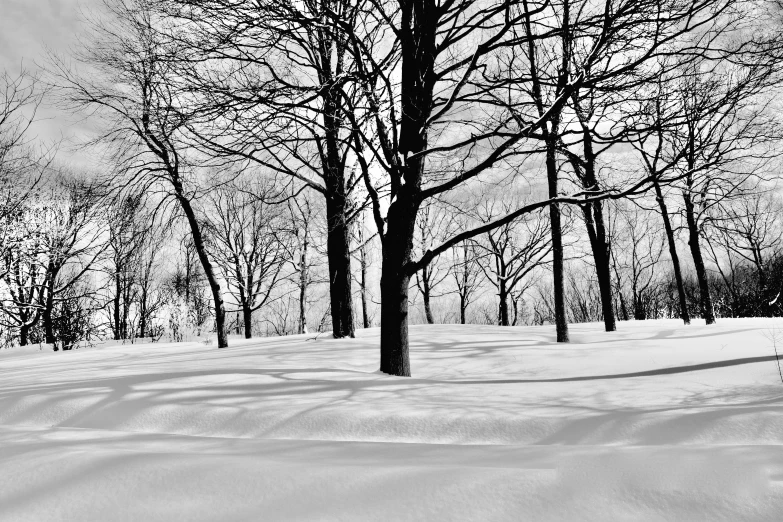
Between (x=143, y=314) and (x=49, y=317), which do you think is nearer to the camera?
(x=49, y=317)

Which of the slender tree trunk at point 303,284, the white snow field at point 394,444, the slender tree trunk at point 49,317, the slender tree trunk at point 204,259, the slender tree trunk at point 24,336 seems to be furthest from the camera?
the slender tree trunk at point 303,284

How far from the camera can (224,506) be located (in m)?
1.69

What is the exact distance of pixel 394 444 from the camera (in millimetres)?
2682

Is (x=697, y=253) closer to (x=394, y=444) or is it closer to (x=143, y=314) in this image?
(x=394, y=444)

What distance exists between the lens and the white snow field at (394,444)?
1.66m

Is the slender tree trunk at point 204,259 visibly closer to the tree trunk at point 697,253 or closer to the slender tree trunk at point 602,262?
the slender tree trunk at point 602,262

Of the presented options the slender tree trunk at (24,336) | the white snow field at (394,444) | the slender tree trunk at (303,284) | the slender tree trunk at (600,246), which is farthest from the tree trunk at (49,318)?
the slender tree trunk at (600,246)

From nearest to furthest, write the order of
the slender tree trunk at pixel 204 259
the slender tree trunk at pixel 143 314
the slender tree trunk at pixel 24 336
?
the slender tree trunk at pixel 204 259 < the slender tree trunk at pixel 24 336 < the slender tree trunk at pixel 143 314

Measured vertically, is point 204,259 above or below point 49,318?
above

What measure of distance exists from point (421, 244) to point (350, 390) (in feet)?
71.9

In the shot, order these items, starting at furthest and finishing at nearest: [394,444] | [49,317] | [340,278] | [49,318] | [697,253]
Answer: [49,317] → [49,318] → [697,253] → [340,278] → [394,444]

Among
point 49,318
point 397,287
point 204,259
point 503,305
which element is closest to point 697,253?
point 503,305

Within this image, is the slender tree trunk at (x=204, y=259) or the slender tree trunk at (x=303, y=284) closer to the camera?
the slender tree trunk at (x=204, y=259)

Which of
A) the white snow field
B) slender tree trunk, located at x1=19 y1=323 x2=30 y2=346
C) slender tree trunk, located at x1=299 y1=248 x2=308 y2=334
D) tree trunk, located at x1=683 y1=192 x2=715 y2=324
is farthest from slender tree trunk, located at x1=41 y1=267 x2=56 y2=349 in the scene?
tree trunk, located at x1=683 y1=192 x2=715 y2=324
